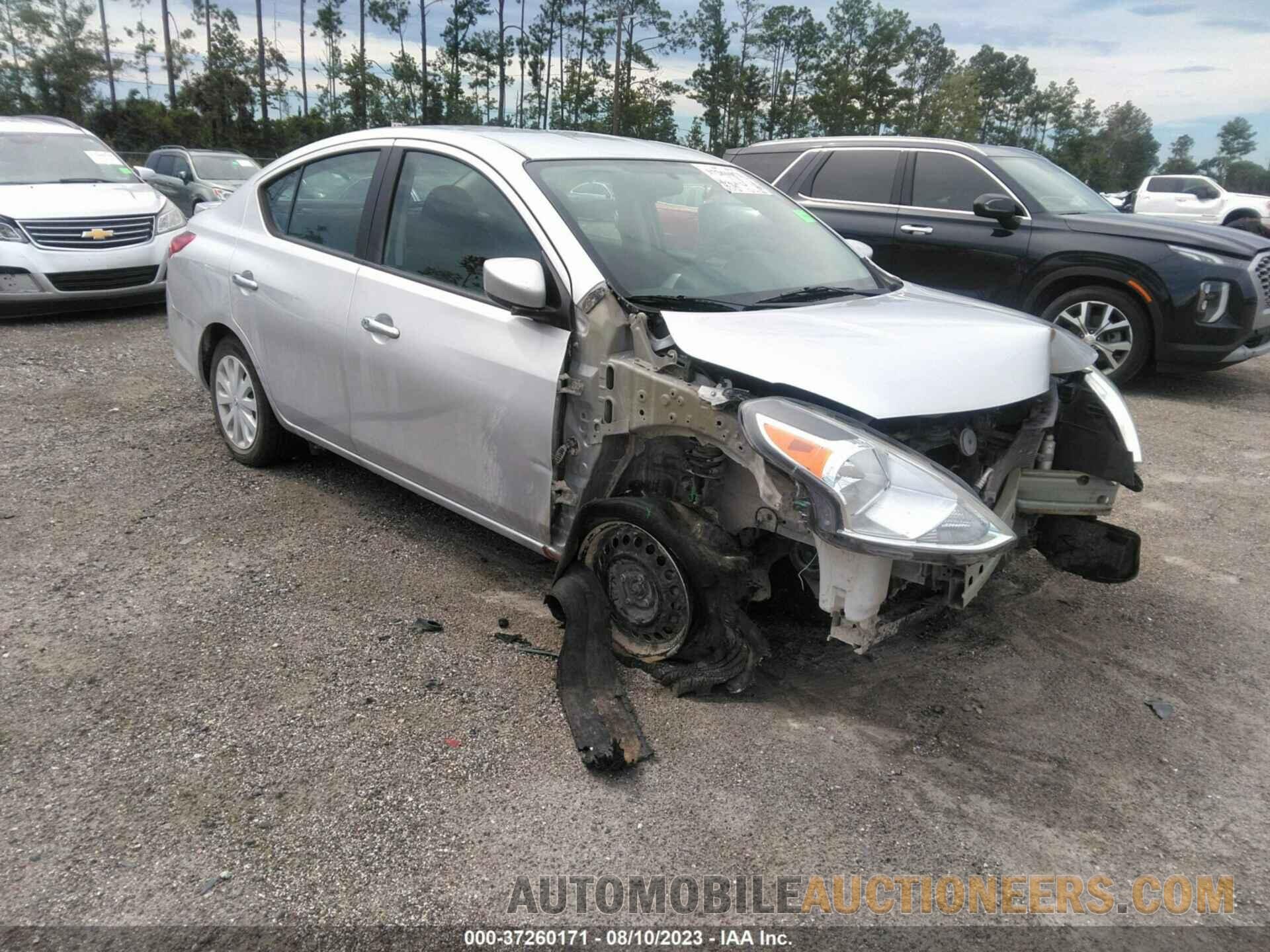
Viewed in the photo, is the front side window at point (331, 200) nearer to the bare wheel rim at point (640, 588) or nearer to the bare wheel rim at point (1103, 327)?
the bare wheel rim at point (640, 588)

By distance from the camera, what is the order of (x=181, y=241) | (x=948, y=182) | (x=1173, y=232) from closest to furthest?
(x=181, y=241) → (x=1173, y=232) → (x=948, y=182)

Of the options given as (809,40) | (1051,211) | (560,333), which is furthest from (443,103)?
(560,333)

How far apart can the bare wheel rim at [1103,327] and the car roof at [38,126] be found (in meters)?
10.2

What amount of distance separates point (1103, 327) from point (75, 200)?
30.7 feet

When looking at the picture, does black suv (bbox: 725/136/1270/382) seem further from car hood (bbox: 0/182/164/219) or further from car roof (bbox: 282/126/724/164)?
car hood (bbox: 0/182/164/219)

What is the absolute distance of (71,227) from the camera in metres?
8.70

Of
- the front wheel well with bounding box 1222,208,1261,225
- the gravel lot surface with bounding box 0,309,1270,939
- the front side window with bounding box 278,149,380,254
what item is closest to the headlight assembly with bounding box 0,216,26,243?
the gravel lot surface with bounding box 0,309,1270,939

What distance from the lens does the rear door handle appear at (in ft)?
12.6

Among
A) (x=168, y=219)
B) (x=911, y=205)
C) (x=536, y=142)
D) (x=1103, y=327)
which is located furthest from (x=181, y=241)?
(x=1103, y=327)

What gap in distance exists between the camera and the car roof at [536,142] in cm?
382

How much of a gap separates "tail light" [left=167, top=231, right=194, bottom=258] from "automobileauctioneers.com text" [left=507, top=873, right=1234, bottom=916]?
423cm

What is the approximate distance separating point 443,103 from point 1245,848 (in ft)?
143

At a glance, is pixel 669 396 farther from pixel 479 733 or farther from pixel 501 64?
pixel 501 64

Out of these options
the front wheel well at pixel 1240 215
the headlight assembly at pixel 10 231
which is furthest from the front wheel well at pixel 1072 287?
the front wheel well at pixel 1240 215
